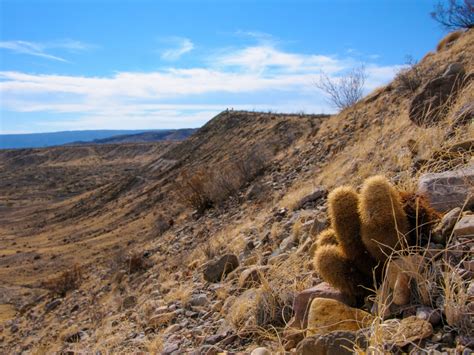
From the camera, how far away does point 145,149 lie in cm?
7944

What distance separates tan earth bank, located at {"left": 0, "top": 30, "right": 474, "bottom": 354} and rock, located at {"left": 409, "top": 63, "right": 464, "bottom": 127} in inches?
1.0

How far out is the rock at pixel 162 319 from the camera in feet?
16.6

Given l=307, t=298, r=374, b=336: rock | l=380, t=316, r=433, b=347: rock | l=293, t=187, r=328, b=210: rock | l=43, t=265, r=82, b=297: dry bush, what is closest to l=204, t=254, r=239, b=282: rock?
l=293, t=187, r=328, b=210: rock

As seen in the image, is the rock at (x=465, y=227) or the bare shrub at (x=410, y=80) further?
the bare shrub at (x=410, y=80)

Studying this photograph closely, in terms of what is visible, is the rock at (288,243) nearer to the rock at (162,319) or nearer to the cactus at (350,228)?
the rock at (162,319)

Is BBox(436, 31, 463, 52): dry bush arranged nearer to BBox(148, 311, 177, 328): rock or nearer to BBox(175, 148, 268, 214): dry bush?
BBox(175, 148, 268, 214): dry bush

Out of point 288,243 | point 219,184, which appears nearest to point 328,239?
point 288,243

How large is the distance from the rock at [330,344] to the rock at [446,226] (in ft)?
3.15

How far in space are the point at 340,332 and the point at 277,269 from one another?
195 cm

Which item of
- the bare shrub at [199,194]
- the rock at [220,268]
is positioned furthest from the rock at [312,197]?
the bare shrub at [199,194]

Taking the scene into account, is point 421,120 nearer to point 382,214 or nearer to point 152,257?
point 382,214

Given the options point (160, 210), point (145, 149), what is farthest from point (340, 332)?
point (145, 149)

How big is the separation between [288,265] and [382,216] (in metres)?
1.69

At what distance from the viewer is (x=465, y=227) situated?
2.70 m
